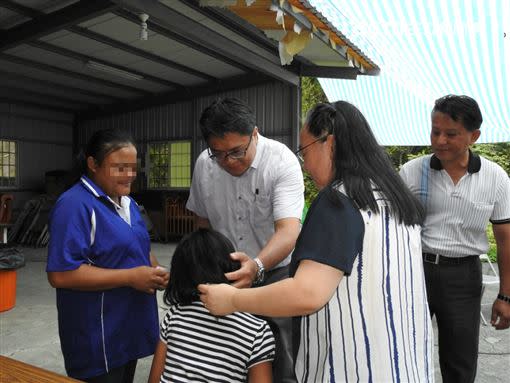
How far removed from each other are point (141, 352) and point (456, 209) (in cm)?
162

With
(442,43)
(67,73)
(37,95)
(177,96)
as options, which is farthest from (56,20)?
(37,95)

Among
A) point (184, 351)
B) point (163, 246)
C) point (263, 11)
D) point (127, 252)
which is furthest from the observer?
point (163, 246)

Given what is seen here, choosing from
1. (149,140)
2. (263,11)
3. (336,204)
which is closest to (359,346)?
(336,204)

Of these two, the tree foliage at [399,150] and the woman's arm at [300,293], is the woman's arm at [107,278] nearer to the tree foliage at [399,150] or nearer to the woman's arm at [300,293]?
the woman's arm at [300,293]

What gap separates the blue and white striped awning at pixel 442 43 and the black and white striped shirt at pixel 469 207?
199cm

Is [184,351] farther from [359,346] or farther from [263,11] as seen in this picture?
[263,11]

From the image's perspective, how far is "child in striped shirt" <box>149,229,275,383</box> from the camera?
1.32 meters

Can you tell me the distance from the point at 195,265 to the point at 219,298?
22cm

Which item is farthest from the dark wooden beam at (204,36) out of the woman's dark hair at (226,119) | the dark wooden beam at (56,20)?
the woman's dark hair at (226,119)

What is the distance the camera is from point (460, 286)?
2.16 m

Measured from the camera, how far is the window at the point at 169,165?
1159 cm

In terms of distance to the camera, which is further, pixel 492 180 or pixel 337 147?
pixel 492 180

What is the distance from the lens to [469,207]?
215 centimetres

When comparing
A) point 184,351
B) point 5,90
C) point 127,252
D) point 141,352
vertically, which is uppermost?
point 5,90
